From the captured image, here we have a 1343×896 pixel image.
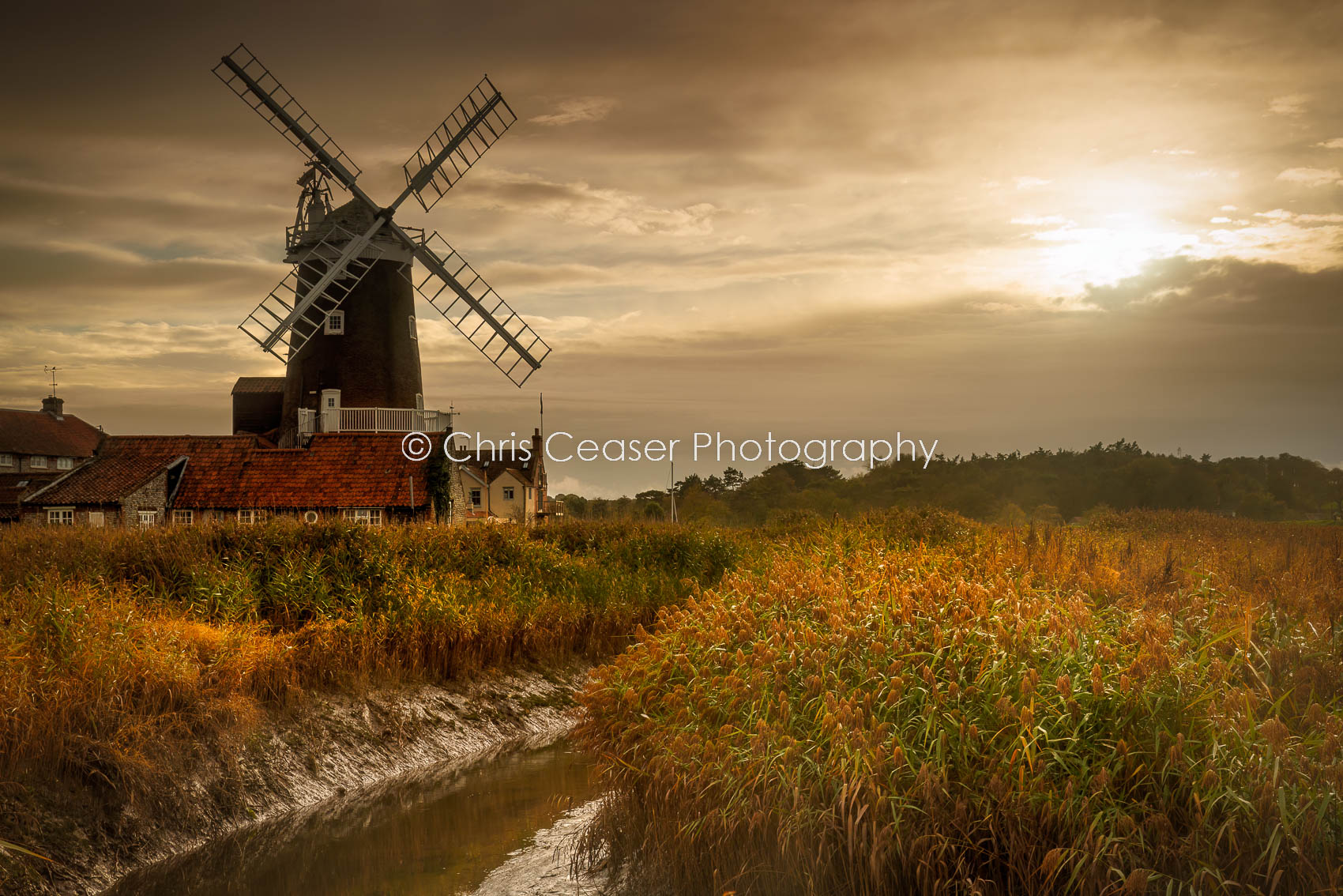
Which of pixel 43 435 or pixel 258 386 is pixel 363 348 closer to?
pixel 258 386

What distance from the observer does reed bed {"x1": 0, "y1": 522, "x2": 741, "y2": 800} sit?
8.59 metres

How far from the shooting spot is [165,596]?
1195 centimetres

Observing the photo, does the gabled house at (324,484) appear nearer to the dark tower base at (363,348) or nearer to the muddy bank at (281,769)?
the dark tower base at (363,348)

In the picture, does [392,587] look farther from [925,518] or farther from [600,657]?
[925,518]

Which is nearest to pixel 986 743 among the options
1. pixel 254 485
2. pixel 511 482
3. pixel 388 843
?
pixel 388 843

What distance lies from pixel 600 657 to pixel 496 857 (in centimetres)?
777

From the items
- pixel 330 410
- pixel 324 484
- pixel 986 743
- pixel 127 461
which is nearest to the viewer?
pixel 986 743

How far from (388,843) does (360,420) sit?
23.5 metres

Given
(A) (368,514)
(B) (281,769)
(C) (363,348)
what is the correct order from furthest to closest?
(C) (363,348), (A) (368,514), (B) (281,769)

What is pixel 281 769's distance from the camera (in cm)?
1002

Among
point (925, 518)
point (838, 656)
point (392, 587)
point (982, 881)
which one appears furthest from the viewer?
point (925, 518)

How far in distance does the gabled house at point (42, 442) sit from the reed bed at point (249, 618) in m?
40.9

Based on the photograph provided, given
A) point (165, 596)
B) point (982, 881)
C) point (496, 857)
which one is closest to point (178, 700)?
point (165, 596)

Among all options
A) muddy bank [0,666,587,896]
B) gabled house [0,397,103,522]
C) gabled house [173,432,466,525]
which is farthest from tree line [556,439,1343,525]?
gabled house [0,397,103,522]
